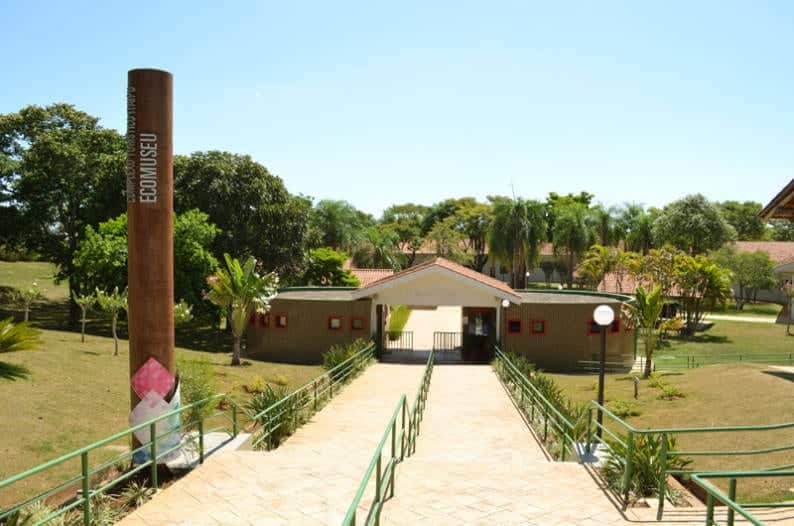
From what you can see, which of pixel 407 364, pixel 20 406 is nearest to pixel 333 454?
pixel 20 406

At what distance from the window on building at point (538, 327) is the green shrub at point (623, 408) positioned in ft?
23.2

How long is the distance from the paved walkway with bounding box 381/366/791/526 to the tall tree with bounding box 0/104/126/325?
29.0 meters

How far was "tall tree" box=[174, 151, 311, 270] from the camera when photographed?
37.4 meters

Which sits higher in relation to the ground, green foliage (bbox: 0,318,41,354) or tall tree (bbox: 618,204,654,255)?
tall tree (bbox: 618,204,654,255)

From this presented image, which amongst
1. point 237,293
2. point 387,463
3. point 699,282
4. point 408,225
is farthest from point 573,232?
point 387,463

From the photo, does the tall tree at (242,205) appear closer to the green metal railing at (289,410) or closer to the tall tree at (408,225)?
the green metal railing at (289,410)

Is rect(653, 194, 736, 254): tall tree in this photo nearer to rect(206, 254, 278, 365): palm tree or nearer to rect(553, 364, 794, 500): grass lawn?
rect(553, 364, 794, 500): grass lawn

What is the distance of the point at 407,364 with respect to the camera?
26.4 meters

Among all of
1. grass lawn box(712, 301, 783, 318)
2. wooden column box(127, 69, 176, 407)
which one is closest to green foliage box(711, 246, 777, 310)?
grass lawn box(712, 301, 783, 318)

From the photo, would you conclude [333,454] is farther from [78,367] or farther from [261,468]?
[78,367]

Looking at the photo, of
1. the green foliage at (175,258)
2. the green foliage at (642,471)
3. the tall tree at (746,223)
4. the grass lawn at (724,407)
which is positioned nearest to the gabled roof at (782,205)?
the grass lawn at (724,407)

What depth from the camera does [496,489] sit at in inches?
333

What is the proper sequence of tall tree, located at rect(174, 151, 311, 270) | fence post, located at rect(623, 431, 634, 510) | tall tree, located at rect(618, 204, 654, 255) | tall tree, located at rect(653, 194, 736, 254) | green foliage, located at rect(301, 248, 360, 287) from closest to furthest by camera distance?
fence post, located at rect(623, 431, 634, 510) < tall tree, located at rect(174, 151, 311, 270) < green foliage, located at rect(301, 248, 360, 287) < tall tree, located at rect(653, 194, 736, 254) < tall tree, located at rect(618, 204, 654, 255)

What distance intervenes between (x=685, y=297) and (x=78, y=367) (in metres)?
39.7
